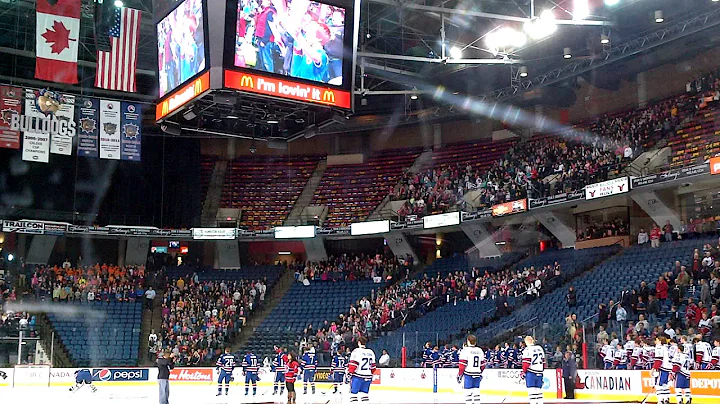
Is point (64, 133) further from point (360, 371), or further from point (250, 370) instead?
point (360, 371)

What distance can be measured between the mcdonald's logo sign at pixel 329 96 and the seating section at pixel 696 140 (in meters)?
18.2

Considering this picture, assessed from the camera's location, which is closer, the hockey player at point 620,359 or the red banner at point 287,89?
the red banner at point 287,89

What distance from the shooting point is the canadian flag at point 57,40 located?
1043 inches

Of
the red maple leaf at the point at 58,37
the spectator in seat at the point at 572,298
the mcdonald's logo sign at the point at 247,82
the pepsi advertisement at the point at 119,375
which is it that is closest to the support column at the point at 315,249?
the pepsi advertisement at the point at 119,375

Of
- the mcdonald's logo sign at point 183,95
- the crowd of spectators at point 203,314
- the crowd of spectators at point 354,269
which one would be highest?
the mcdonald's logo sign at point 183,95

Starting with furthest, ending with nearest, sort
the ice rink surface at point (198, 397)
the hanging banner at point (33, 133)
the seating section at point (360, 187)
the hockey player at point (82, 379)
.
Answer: the seating section at point (360, 187), the hanging banner at point (33, 133), the hockey player at point (82, 379), the ice rink surface at point (198, 397)

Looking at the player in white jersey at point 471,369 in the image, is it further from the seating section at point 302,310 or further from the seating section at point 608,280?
the seating section at point 302,310

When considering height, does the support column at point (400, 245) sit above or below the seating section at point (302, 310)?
above

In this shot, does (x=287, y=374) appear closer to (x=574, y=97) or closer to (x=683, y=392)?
(x=683, y=392)

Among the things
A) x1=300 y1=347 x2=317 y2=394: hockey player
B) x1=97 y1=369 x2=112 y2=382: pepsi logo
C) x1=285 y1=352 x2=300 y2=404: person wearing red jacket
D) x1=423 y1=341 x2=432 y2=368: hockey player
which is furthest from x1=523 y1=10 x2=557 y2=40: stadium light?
x1=97 y1=369 x2=112 y2=382: pepsi logo

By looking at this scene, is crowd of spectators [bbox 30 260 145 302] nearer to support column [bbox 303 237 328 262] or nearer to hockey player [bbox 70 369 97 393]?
support column [bbox 303 237 328 262]

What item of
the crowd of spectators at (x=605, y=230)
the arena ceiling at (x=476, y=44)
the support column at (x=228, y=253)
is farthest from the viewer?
the support column at (x=228, y=253)

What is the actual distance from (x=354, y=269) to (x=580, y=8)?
20.6 metres

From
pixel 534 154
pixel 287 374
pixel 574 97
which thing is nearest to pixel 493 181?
pixel 534 154
